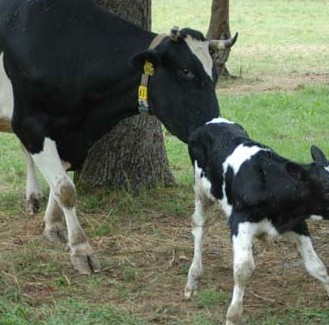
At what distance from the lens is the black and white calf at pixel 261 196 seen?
461cm

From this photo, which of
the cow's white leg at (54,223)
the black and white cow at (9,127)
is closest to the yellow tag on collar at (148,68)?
the black and white cow at (9,127)

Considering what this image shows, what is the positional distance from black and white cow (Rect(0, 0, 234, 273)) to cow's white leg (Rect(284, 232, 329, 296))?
1.20m

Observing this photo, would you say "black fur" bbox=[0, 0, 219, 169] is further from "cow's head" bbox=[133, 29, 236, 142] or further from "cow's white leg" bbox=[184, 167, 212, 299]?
"cow's white leg" bbox=[184, 167, 212, 299]

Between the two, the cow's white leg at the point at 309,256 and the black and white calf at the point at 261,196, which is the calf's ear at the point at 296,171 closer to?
the black and white calf at the point at 261,196

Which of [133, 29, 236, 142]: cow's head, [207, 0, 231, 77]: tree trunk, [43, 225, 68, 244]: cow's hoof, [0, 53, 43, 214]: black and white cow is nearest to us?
[133, 29, 236, 142]: cow's head

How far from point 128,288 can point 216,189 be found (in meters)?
0.90

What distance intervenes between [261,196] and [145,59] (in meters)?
1.44

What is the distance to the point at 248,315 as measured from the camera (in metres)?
4.88

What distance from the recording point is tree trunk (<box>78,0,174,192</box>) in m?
7.21

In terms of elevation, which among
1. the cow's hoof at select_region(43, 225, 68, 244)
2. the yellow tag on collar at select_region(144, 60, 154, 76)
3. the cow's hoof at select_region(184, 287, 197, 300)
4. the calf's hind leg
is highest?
the yellow tag on collar at select_region(144, 60, 154, 76)

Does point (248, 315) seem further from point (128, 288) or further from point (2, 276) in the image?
point (2, 276)

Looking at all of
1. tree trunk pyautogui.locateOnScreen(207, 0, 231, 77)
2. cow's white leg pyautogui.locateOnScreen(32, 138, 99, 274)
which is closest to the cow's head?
cow's white leg pyautogui.locateOnScreen(32, 138, 99, 274)

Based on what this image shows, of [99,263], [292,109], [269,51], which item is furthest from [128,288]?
[269,51]

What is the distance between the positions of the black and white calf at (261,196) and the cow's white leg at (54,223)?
71.4 inches
